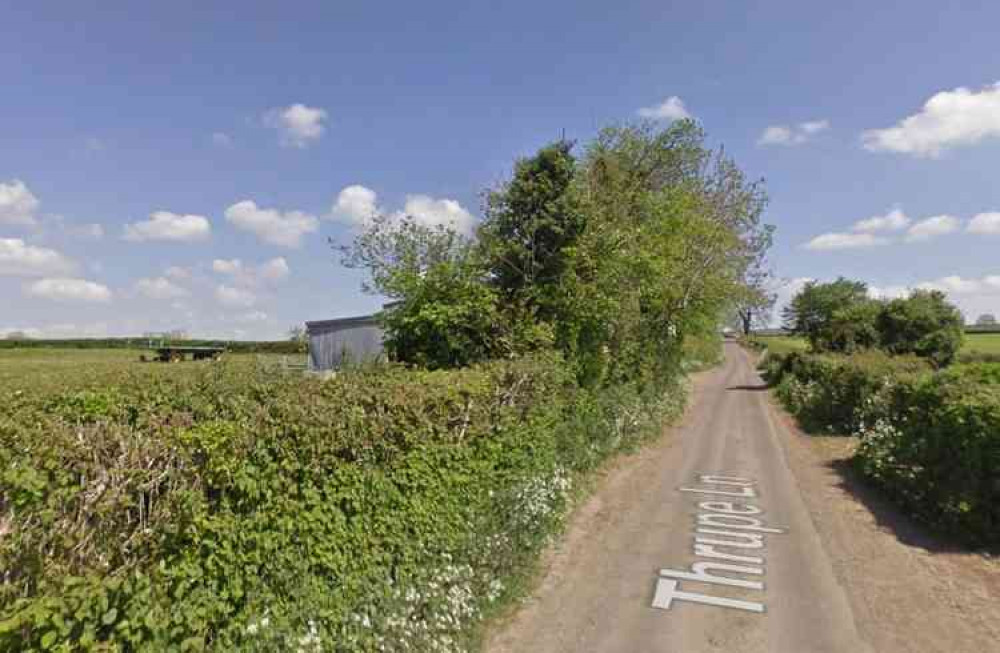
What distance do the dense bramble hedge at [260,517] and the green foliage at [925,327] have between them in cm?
2500

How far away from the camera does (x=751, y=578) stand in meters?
5.62

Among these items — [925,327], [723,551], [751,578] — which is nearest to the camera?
[751,578]

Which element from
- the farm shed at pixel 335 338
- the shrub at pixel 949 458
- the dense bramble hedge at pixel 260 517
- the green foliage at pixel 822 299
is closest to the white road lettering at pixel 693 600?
the dense bramble hedge at pixel 260 517

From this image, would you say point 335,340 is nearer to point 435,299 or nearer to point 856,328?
point 435,299

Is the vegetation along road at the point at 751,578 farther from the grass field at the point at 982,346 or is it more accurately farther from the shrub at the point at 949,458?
the grass field at the point at 982,346

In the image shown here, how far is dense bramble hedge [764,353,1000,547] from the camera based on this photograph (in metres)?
6.35

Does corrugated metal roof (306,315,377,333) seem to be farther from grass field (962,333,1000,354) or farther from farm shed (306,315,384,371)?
grass field (962,333,1000,354)

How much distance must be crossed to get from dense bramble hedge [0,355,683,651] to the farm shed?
75.1 feet

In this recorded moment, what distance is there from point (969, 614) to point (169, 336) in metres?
71.5

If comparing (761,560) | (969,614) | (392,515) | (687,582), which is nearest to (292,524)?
(392,515)

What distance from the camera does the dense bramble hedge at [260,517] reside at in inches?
87.4

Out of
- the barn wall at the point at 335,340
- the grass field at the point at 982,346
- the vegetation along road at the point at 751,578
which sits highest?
the barn wall at the point at 335,340

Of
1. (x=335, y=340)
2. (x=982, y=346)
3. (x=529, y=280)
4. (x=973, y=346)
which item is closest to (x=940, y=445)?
(x=529, y=280)

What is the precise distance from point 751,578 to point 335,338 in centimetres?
2816
